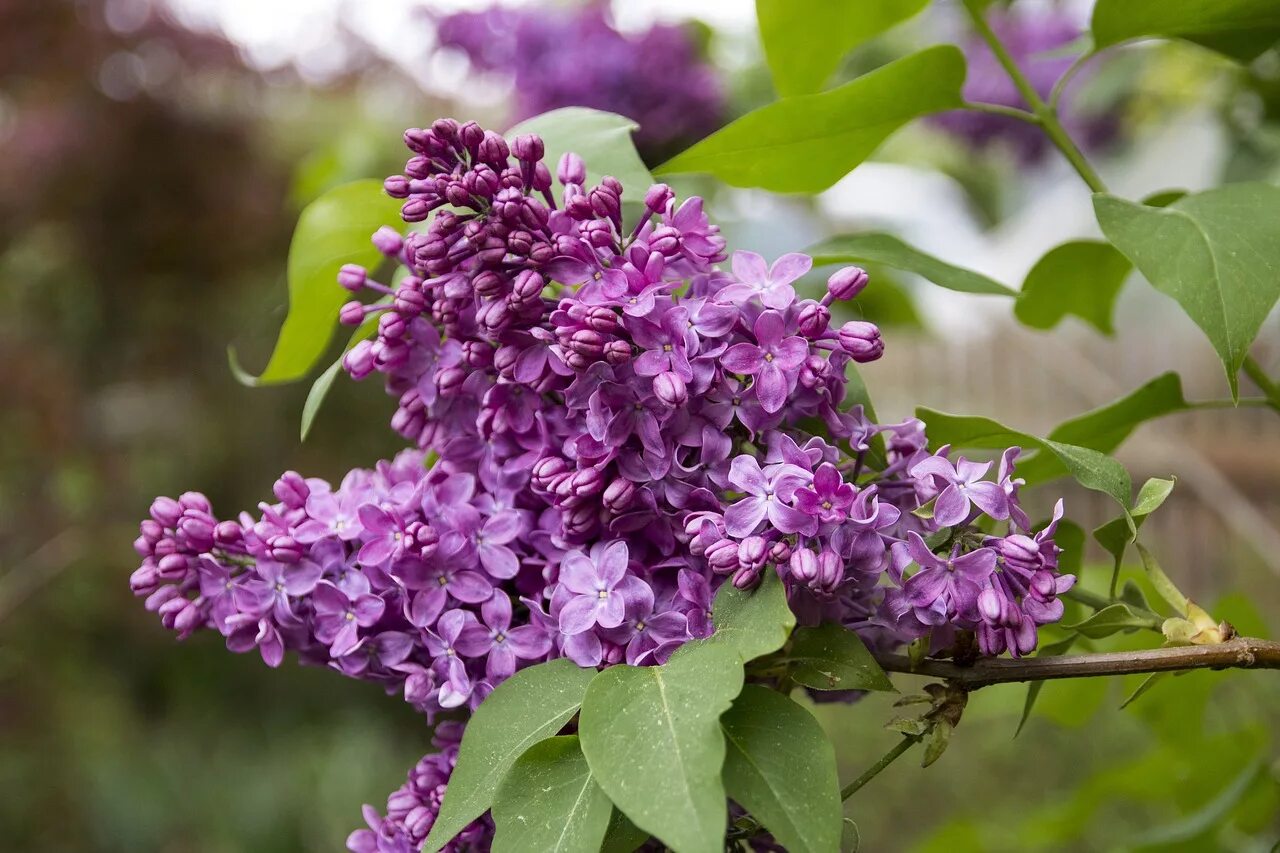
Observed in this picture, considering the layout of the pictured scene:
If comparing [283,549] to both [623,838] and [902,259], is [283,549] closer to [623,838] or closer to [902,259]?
[623,838]

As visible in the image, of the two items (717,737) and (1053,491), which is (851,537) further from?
(1053,491)

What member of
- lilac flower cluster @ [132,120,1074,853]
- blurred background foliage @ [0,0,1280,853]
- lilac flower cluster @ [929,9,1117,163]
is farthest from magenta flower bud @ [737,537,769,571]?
blurred background foliage @ [0,0,1280,853]

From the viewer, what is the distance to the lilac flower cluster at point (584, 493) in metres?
0.36

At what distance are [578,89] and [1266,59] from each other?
664 mm

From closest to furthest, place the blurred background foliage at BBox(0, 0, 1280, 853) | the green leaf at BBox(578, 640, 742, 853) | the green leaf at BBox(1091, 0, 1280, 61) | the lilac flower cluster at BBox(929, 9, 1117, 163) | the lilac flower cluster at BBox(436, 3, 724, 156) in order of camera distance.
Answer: the green leaf at BBox(578, 640, 742, 853) < the green leaf at BBox(1091, 0, 1280, 61) < the lilac flower cluster at BBox(436, 3, 724, 156) < the lilac flower cluster at BBox(929, 9, 1117, 163) < the blurred background foliage at BBox(0, 0, 1280, 853)

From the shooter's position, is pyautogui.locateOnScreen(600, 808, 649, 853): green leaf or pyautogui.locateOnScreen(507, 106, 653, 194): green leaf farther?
pyautogui.locateOnScreen(507, 106, 653, 194): green leaf

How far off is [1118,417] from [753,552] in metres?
0.27

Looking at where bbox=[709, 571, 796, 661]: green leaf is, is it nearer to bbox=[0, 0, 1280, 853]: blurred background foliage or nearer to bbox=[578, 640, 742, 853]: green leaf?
bbox=[578, 640, 742, 853]: green leaf

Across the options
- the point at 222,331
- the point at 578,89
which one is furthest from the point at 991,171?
the point at 222,331

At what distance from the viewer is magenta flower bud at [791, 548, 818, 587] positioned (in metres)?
0.34

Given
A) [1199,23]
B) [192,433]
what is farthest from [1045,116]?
[192,433]

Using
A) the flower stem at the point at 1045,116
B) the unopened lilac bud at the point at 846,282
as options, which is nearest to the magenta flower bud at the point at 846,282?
the unopened lilac bud at the point at 846,282

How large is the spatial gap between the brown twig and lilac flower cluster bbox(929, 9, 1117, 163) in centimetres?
118

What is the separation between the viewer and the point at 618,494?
37cm
